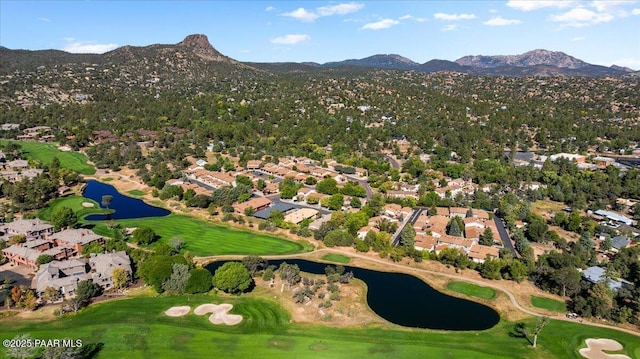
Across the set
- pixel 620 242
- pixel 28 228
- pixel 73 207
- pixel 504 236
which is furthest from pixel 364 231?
pixel 73 207

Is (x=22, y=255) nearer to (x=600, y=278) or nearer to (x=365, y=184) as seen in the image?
(x=365, y=184)

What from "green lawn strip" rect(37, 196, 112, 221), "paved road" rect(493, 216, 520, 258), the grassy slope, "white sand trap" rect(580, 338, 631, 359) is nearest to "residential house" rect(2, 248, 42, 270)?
the grassy slope

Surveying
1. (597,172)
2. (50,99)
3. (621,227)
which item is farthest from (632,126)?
(50,99)

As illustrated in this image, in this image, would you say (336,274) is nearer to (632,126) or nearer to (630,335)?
(630,335)

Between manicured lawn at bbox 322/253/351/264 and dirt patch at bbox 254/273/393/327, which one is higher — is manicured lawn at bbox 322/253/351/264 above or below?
above

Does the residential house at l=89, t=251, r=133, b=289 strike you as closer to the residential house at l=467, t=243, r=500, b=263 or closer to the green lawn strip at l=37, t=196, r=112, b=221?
the green lawn strip at l=37, t=196, r=112, b=221

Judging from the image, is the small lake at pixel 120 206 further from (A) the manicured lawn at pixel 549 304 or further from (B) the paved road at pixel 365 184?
(A) the manicured lawn at pixel 549 304

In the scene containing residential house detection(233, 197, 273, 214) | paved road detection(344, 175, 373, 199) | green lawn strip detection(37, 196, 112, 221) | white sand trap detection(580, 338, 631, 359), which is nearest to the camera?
white sand trap detection(580, 338, 631, 359)
